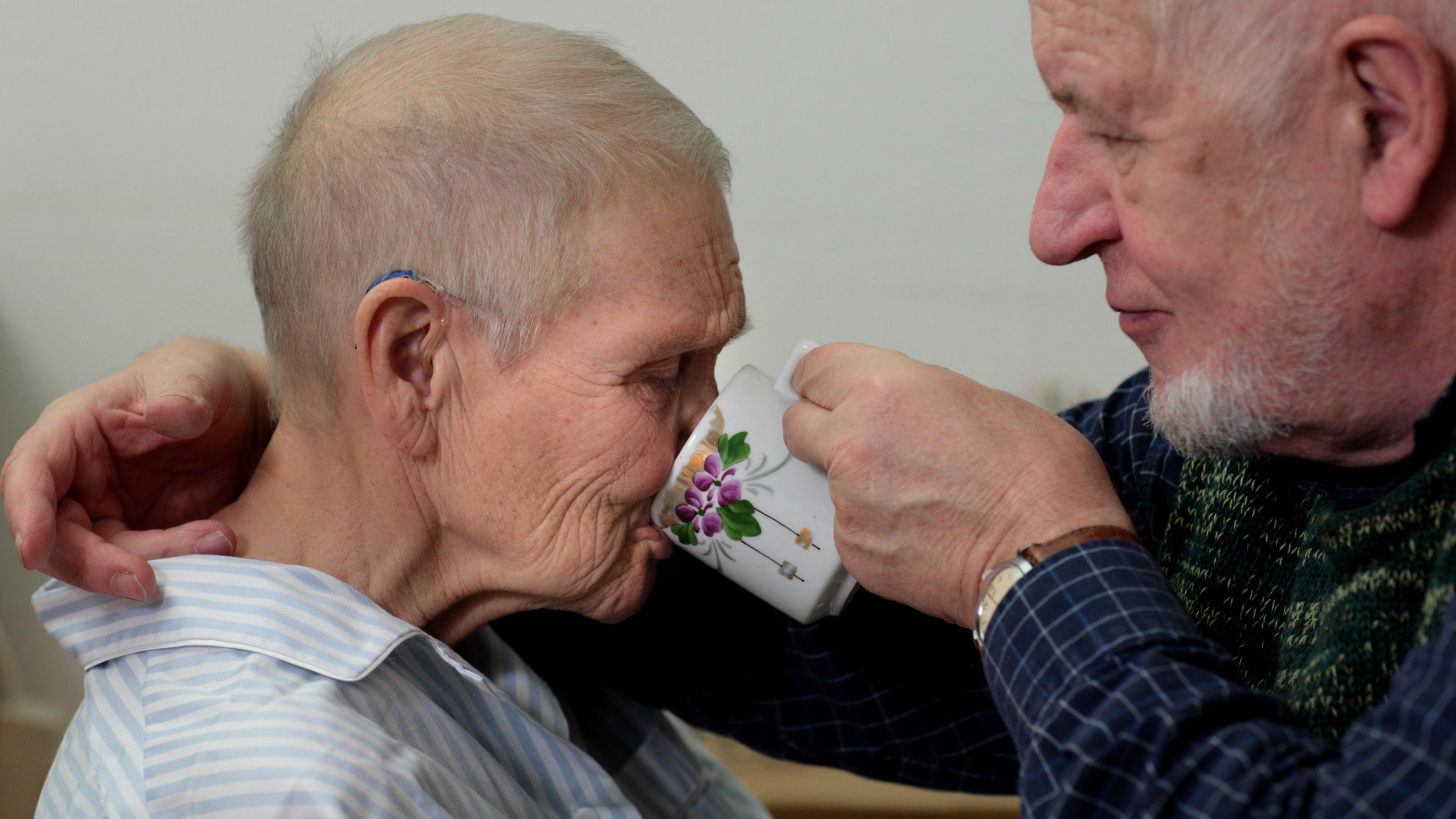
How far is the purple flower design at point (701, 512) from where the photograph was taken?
1034 millimetres

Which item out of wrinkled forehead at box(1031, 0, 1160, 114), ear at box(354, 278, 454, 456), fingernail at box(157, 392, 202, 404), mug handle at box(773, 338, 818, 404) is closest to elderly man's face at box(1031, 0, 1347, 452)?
wrinkled forehead at box(1031, 0, 1160, 114)

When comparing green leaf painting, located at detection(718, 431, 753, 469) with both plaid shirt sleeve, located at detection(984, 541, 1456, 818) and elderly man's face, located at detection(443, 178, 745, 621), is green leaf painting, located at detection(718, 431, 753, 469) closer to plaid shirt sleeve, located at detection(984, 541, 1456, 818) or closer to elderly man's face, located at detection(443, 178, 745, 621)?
elderly man's face, located at detection(443, 178, 745, 621)

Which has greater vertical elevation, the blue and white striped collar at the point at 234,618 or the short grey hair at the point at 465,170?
the short grey hair at the point at 465,170

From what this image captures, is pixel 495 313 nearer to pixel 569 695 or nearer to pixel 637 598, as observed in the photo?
pixel 637 598

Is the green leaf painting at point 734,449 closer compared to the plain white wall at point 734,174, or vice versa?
the green leaf painting at point 734,449

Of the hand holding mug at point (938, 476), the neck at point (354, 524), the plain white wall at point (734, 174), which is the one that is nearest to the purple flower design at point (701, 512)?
the hand holding mug at point (938, 476)

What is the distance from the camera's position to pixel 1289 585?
1.06 meters

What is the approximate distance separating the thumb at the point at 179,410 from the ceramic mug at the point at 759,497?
49 cm

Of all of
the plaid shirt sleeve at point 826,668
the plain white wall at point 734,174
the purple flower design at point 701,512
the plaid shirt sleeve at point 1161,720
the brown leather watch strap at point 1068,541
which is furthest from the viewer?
the plain white wall at point 734,174

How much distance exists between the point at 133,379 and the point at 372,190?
39cm

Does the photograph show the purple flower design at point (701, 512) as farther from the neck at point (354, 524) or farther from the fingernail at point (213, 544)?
the fingernail at point (213, 544)

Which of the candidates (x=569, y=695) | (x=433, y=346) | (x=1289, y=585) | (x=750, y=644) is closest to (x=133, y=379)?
(x=433, y=346)

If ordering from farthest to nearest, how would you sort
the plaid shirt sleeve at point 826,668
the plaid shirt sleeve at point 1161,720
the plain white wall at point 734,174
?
the plain white wall at point 734,174, the plaid shirt sleeve at point 826,668, the plaid shirt sleeve at point 1161,720

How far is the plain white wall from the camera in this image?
152cm
